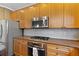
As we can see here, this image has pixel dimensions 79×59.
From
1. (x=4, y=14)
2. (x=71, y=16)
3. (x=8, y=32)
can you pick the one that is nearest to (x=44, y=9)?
(x=71, y=16)

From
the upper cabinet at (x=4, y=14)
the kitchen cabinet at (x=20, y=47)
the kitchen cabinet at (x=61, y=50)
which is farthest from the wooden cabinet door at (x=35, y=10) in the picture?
the kitchen cabinet at (x=61, y=50)

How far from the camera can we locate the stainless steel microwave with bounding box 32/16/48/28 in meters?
2.74

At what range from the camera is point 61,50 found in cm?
204

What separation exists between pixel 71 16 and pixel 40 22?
819 mm

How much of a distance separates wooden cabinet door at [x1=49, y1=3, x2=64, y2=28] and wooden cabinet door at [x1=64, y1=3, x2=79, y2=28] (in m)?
0.12

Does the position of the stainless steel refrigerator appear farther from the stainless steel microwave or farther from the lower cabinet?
the stainless steel microwave

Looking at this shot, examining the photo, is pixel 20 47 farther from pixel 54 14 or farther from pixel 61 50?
pixel 61 50

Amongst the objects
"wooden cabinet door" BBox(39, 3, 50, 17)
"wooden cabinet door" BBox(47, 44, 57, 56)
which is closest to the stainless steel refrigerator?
"wooden cabinet door" BBox(39, 3, 50, 17)

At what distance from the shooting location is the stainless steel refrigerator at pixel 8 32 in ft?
9.96

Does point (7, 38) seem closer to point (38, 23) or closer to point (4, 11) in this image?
point (4, 11)

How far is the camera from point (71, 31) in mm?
2508

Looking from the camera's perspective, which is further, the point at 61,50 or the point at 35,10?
the point at 35,10

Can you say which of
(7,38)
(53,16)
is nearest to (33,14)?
(53,16)

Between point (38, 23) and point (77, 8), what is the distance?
1.05 metres
